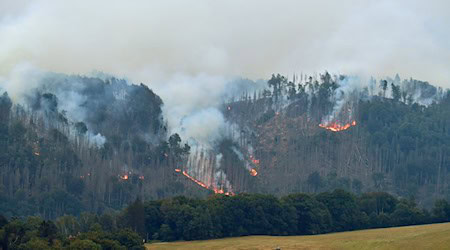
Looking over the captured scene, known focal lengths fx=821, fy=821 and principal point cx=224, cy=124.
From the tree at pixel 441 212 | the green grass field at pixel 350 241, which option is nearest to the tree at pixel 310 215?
the green grass field at pixel 350 241

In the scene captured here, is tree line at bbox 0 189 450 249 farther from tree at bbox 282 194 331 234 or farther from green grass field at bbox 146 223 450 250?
green grass field at bbox 146 223 450 250

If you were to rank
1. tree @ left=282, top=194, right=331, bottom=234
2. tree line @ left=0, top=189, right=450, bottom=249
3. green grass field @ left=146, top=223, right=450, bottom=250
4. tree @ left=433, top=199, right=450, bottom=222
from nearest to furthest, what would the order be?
1. green grass field @ left=146, top=223, right=450, bottom=250
2. tree line @ left=0, top=189, right=450, bottom=249
3. tree @ left=282, top=194, right=331, bottom=234
4. tree @ left=433, top=199, right=450, bottom=222

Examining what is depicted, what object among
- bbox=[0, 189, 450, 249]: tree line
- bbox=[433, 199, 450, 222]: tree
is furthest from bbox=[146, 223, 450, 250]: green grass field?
bbox=[433, 199, 450, 222]: tree

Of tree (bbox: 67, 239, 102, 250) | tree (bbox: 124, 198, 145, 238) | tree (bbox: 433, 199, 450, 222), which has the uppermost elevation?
tree (bbox: 433, 199, 450, 222)

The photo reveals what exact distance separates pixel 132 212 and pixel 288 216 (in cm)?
3611

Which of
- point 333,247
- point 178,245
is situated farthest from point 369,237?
point 178,245

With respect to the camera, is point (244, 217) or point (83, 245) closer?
point (83, 245)

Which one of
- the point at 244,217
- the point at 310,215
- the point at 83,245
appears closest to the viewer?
the point at 83,245

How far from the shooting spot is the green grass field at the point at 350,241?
140m

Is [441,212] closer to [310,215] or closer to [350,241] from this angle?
[310,215]

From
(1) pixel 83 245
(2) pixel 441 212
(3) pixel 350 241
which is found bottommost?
(1) pixel 83 245

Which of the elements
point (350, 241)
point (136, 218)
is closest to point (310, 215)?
point (350, 241)

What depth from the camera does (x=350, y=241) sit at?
152m

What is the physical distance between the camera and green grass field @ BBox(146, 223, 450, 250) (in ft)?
459
